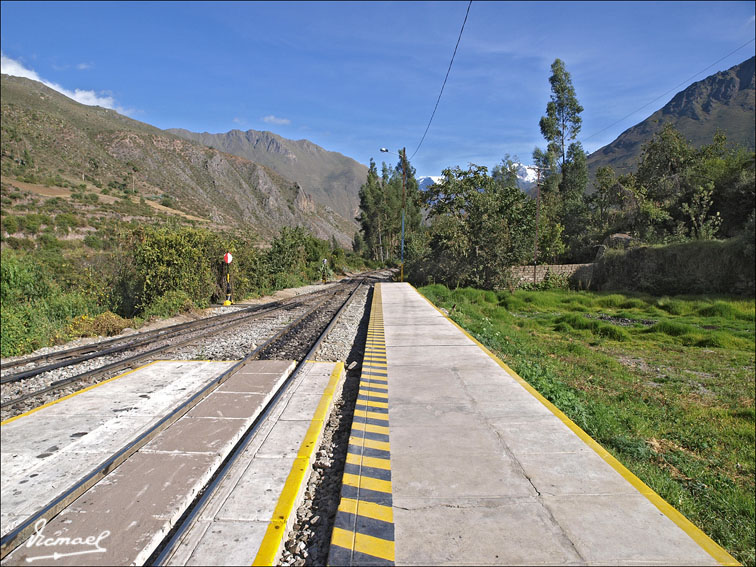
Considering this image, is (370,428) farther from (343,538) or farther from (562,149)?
(562,149)

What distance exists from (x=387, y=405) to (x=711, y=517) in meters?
3.36

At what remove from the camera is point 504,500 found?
282 cm

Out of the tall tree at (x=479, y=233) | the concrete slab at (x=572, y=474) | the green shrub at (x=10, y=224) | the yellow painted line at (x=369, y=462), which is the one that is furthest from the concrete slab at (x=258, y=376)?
the green shrub at (x=10, y=224)

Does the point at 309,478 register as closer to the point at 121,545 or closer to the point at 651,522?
the point at 121,545

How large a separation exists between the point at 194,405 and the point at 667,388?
856 centimetres

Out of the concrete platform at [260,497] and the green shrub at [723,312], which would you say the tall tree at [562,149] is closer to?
the green shrub at [723,312]

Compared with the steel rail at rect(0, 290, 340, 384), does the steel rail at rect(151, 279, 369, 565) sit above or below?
below

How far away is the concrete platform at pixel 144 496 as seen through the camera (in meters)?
1.80

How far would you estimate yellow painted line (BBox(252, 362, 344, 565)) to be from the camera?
92.5 inches

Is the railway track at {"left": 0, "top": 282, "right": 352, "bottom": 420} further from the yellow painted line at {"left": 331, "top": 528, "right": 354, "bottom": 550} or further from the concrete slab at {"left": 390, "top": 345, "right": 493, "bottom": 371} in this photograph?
the concrete slab at {"left": 390, "top": 345, "right": 493, "bottom": 371}

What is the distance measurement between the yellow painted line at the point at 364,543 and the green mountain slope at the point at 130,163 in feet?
86.1

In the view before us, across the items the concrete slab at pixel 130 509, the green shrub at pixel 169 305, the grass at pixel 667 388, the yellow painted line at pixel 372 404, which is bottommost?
the grass at pixel 667 388

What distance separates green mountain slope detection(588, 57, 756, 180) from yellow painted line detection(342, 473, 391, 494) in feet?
292

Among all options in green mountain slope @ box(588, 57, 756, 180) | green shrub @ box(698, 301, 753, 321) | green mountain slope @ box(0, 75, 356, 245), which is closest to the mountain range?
green mountain slope @ box(0, 75, 356, 245)
